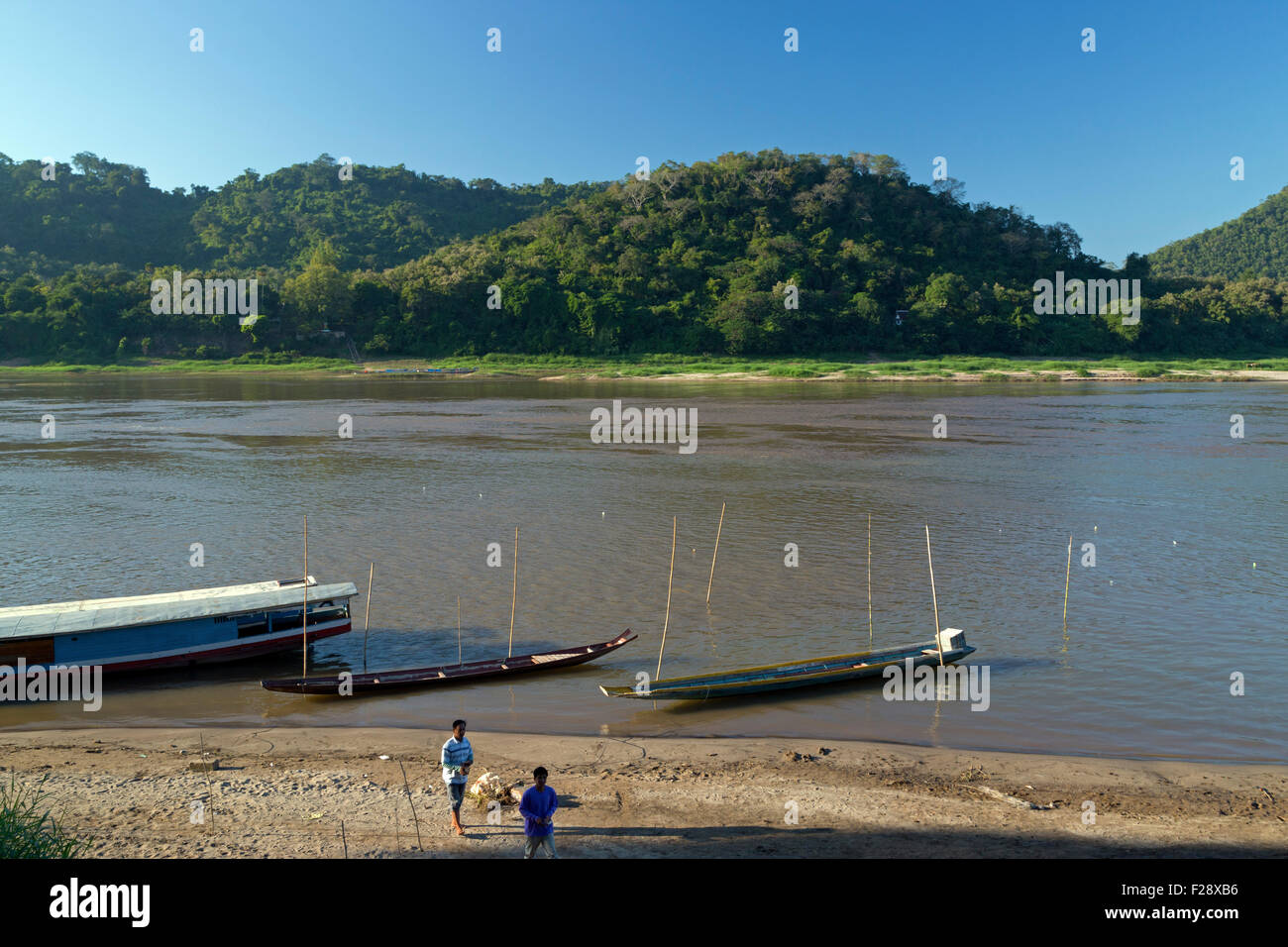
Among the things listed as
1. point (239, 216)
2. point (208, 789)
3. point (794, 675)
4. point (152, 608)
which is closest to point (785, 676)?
point (794, 675)

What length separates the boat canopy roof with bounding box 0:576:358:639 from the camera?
13.6 meters

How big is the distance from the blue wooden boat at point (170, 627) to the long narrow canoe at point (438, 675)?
128cm

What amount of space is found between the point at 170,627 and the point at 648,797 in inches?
337

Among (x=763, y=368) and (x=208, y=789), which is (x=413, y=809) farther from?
(x=763, y=368)

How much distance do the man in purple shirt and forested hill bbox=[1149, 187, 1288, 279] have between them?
613ft

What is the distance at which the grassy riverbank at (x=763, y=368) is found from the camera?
86.2 metres

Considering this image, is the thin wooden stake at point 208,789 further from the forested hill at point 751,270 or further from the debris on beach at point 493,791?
the forested hill at point 751,270

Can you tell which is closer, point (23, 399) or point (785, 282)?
point (23, 399)

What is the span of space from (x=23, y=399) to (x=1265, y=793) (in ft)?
252

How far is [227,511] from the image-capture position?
26875mm

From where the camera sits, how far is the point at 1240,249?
170 m
